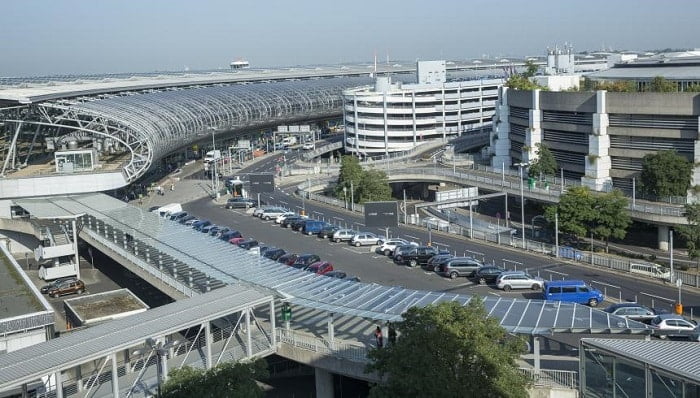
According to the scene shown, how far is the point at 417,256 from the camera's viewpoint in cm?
3612

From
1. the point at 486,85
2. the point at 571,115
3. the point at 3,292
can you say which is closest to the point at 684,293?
the point at 571,115

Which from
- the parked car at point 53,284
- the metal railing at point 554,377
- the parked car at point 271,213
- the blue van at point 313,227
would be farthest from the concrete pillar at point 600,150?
the metal railing at point 554,377

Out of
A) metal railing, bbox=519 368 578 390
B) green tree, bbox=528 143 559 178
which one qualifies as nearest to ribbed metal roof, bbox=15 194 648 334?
metal railing, bbox=519 368 578 390

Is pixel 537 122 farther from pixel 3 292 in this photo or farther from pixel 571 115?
pixel 3 292

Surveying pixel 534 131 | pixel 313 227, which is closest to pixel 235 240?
pixel 313 227

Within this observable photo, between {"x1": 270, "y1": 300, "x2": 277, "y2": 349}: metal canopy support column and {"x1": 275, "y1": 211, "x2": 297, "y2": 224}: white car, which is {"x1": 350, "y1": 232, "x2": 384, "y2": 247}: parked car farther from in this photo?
{"x1": 270, "y1": 300, "x2": 277, "y2": 349}: metal canopy support column

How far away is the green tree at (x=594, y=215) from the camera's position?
3959cm

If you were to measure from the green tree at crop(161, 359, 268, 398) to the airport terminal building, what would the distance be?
68114mm

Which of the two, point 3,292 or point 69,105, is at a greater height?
point 69,105

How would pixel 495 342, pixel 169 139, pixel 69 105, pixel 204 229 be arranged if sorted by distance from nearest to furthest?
pixel 495 342 → pixel 204 229 → pixel 69 105 → pixel 169 139

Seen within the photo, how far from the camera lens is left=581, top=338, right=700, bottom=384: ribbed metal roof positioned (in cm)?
1171

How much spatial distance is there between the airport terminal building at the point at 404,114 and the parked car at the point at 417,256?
4831cm

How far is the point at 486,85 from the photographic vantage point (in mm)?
93500

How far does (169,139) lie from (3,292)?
119ft
